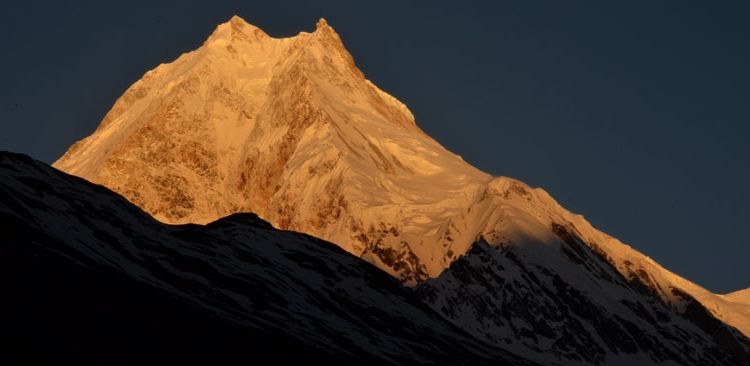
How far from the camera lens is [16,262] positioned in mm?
198000

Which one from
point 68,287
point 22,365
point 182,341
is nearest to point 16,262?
point 68,287

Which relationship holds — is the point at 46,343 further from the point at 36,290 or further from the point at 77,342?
the point at 36,290

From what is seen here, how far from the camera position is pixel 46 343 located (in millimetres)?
173750

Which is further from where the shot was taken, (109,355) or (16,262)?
(16,262)

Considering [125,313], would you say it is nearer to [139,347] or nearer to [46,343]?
[139,347]

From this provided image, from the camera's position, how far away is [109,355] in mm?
179500

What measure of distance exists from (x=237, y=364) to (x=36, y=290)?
21660mm

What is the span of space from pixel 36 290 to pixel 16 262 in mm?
8625

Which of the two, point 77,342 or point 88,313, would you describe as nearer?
point 77,342

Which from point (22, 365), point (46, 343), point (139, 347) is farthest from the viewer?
point (139, 347)

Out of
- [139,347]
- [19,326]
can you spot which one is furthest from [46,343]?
[139,347]

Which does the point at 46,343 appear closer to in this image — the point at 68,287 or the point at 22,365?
the point at 22,365

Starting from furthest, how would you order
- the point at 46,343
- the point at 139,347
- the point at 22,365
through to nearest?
the point at 139,347 < the point at 46,343 < the point at 22,365

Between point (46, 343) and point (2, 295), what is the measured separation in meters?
11.1
